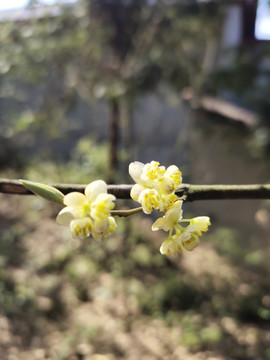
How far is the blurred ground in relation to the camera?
114 inches

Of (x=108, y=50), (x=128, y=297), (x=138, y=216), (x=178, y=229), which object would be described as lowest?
(x=178, y=229)

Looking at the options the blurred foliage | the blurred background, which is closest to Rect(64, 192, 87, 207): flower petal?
the blurred background

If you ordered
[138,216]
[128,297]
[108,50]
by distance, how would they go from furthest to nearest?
[138,216], [108,50], [128,297]

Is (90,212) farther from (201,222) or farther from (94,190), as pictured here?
(201,222)

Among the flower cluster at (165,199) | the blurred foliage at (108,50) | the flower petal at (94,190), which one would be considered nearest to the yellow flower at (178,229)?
the flower cluster at (165,199)

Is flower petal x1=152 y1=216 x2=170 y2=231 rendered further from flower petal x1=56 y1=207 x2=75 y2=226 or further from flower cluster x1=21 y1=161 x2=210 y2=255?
flower petal x1=56 y1=207 x2=75 y2=226

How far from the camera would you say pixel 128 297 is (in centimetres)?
363

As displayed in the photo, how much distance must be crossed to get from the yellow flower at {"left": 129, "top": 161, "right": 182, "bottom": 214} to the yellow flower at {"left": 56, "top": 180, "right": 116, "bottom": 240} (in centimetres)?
6

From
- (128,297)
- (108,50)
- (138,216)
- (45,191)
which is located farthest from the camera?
(138,216)

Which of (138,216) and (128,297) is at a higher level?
(138,216)

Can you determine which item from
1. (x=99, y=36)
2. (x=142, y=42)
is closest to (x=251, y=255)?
(x=142, y=42)

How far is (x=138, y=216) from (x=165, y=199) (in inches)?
173

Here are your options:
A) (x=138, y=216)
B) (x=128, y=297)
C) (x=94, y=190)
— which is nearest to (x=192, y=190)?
(x=94, y=190)

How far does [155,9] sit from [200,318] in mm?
3409
